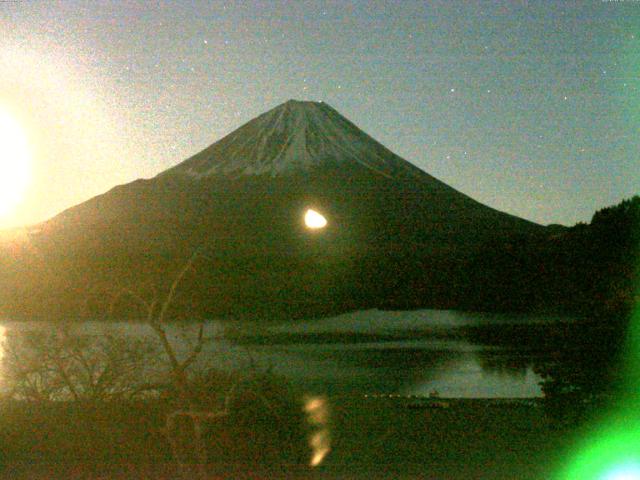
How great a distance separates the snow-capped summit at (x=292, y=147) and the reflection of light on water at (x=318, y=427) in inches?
3402

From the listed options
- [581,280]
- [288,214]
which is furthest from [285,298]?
[581,280]

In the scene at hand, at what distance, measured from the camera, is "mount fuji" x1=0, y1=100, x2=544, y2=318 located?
2336 inches

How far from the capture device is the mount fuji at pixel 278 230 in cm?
5934

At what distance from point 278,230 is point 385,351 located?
185ft

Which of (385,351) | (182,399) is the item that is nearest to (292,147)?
(385,351)

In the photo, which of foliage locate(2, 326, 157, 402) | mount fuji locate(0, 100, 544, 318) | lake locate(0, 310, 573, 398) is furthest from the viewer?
mount fuji locate(0, 100, 544, 318)

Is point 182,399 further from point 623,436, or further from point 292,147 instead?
point 292,147

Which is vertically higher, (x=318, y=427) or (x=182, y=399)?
(x=182, y=399)

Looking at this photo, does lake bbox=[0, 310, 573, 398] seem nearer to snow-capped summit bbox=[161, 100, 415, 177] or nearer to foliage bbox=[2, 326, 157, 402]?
foliage bbox=[2, 326, 157, 402]

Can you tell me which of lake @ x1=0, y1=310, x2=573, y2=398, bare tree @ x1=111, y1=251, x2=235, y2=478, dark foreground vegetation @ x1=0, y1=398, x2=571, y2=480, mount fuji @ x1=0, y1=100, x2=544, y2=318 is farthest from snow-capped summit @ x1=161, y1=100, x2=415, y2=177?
bare tree @ x1=111, y1=251, x2=235, y2=478

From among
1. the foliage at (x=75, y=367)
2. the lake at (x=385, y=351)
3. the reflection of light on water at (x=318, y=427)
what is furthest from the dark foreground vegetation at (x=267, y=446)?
the lake at (x=385, y=351)

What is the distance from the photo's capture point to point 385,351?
120 feet

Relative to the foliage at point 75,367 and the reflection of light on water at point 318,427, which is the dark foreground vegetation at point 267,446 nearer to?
the reflection of light on water at point 318,427

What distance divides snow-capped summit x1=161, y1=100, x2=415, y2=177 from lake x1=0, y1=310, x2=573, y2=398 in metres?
47.1
